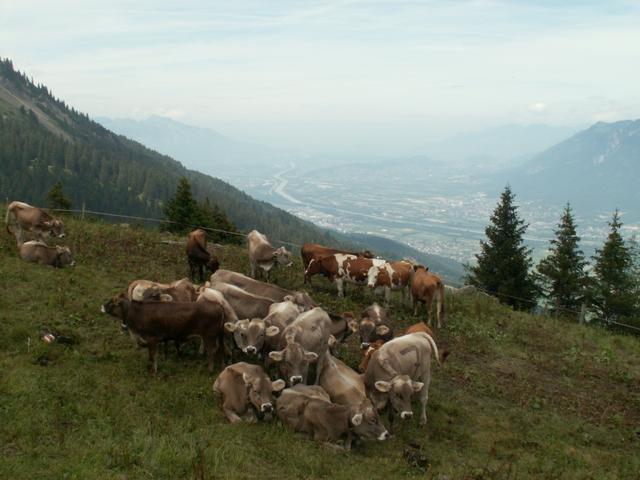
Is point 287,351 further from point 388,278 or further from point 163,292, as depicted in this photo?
point 388,278

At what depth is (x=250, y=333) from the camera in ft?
43.4

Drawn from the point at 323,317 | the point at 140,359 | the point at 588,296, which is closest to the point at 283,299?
the point at 323,317

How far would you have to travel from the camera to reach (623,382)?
1727 centimetres

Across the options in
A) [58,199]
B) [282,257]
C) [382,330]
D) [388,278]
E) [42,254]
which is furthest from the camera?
[58,199]

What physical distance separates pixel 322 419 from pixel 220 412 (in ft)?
6.89

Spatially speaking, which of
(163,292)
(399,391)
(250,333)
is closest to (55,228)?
(163,292)

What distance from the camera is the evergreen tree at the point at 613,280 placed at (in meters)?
38.8

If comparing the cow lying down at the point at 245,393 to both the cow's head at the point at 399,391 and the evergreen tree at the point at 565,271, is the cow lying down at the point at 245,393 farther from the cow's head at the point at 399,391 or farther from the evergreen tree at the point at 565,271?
the evergreen tree at the point at 565,271

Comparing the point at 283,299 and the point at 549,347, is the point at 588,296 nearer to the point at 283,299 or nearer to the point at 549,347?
the point at 549,347

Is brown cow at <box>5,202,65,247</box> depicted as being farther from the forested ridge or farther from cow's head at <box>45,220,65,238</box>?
the forested ridge

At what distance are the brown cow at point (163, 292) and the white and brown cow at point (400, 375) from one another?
5550 millimetres

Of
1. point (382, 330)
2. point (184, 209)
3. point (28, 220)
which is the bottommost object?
point (382, 330)

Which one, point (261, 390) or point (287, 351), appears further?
point (287, 351)

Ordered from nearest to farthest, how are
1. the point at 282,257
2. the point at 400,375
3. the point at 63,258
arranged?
1. the point at 400,375
2. the point at 63,258
3. the point at 282,257
